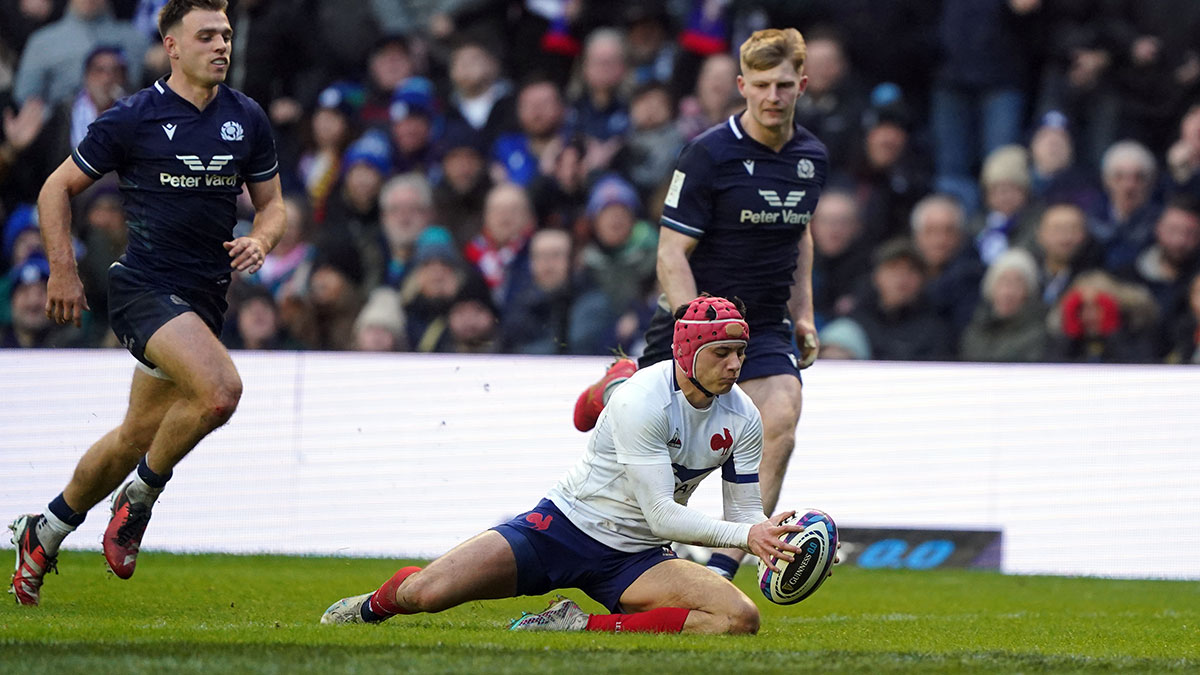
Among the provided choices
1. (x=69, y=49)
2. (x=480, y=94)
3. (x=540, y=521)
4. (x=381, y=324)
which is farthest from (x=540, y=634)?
(x=69, y=49)

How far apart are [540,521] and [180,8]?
9.68 feet

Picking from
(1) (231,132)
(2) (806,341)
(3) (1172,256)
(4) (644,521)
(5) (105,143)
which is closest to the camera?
(4) (644,521)

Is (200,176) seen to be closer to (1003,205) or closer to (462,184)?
(462,184)

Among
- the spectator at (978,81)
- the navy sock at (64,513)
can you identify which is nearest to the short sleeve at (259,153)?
the navy sock at (64,513)

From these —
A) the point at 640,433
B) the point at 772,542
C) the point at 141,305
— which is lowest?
the point at 772,542

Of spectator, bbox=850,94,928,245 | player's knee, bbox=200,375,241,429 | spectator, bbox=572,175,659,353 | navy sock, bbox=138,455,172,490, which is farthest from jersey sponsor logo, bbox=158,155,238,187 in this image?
spectator, bbox=850,94,928,245

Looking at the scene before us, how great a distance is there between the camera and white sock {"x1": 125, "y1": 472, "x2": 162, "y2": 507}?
6863mm

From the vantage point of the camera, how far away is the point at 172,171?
22.9 ft

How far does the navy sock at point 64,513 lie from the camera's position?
7020mm

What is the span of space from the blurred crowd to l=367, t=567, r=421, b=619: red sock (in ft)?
21.2

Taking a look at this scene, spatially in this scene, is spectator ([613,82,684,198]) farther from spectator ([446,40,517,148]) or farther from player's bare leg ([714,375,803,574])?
player's bare leg ([714,375,803,574])

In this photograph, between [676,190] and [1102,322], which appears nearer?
[676,190]

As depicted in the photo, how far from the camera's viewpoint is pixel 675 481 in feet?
19.4

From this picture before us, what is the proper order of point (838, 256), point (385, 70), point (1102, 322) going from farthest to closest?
1. point (385, 70)
2. point (838, 256)
3. point (1102, 322)
